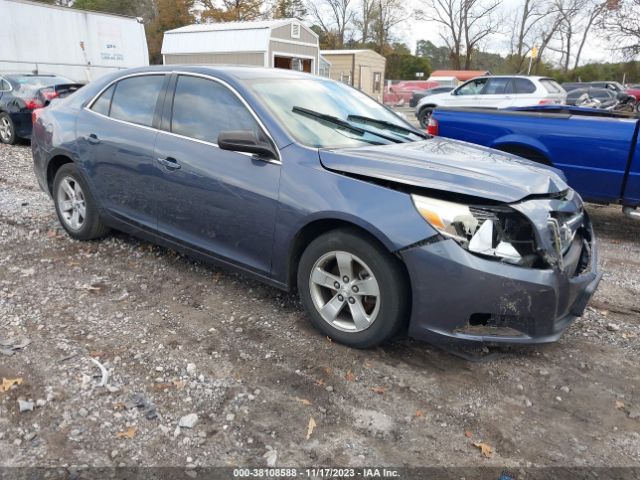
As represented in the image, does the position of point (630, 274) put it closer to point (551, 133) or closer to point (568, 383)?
point (551, 133)

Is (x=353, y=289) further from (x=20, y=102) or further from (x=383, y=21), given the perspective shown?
(x=383, y=21)

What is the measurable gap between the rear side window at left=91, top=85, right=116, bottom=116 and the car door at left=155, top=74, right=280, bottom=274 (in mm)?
836

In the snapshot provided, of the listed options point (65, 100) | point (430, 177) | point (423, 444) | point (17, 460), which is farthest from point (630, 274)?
point (65, 100)

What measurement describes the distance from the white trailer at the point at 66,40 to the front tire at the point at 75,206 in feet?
42.1

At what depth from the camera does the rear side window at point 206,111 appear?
3.60 m

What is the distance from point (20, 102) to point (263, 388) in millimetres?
10271

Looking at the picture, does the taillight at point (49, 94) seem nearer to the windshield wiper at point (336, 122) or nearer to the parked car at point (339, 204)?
the parked car at point (339, 204)

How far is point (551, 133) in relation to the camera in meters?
5.77

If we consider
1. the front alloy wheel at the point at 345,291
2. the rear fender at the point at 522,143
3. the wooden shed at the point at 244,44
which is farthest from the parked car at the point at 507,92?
the front alloy wheel at the point at 345,291

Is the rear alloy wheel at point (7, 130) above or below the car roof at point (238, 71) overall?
A: below

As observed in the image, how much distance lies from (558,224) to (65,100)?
449cm

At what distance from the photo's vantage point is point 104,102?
458 centimetres

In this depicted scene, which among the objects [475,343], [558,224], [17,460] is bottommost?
[17,460]

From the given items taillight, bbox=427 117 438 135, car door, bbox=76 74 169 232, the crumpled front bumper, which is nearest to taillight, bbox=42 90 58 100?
car door, bbox=76 74 169 232
